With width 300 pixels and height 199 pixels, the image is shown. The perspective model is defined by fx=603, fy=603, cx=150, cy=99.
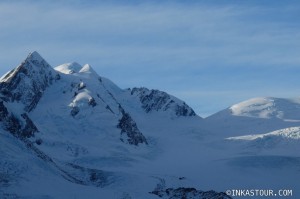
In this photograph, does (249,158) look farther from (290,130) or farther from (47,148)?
(47,148)

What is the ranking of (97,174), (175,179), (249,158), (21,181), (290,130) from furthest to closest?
(290,130)
(249,158)
(175,179)
(97,174)
(21,181)

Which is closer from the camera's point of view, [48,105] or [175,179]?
[175,179]

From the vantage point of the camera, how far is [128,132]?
190m

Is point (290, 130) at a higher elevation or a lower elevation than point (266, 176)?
higher

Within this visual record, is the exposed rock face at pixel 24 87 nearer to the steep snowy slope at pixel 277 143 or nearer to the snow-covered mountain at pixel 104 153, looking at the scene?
the snow-covered mountain at pixel 104 153

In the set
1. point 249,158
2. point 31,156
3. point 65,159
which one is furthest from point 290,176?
point 31,156

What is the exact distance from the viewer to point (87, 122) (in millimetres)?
182500

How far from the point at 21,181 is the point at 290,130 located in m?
144

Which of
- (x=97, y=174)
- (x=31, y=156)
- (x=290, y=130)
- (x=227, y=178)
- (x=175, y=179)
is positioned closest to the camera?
(x=31, y=156)

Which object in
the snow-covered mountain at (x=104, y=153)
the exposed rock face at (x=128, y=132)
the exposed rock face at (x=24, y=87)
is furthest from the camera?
the exposed rock face at (x=128, y=132)

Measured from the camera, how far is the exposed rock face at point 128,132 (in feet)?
613

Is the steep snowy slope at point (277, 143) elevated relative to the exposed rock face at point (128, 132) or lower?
lower

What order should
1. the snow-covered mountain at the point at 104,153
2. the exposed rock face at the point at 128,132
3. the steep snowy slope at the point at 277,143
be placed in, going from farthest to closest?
the exposed rock face at the point at 128,132, the steep snowy slope at the point at 277,143, the snow-covered mountain at the point at 104,153

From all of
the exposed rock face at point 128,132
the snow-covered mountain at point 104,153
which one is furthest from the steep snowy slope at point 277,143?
the exposed rock face at point 128,132
